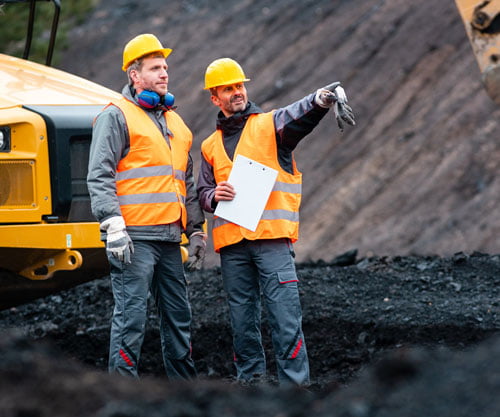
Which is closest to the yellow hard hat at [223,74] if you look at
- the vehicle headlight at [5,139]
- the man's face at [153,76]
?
the man's face at [153,76]

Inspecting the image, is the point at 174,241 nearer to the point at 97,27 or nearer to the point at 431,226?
the point at 431,226

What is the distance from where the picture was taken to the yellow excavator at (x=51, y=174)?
6.26 meters

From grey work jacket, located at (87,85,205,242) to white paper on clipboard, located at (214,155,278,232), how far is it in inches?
16.1

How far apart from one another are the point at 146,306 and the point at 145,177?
83 cm

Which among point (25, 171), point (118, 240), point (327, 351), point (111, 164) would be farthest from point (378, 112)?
point (118, 240)

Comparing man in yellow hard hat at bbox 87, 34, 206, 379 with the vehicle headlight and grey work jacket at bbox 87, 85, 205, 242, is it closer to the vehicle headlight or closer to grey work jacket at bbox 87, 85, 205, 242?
grey work jacket at bbox 87, 85, 205, 242

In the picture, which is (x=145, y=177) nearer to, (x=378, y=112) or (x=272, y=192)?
(x=272, y=192)

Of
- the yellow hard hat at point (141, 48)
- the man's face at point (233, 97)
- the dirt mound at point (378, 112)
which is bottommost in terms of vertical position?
the man's face at point (233, 97)

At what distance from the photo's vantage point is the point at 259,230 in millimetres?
5953

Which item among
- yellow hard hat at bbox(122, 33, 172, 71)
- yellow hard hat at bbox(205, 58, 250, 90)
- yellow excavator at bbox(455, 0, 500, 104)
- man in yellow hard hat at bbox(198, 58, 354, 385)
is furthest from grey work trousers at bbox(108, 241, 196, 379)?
yellow excavator at bbox(455, 0, 500, 104)

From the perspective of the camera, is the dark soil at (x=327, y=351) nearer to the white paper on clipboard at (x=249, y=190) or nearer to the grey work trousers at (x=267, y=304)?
the grey work trousers at (x=267, y=304)

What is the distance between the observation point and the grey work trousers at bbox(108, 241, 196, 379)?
569 centimetres

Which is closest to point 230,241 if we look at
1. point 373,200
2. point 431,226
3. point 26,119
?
point 26,119

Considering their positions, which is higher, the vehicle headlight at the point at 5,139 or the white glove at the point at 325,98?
the vehicle headlight at the point at 5,139
